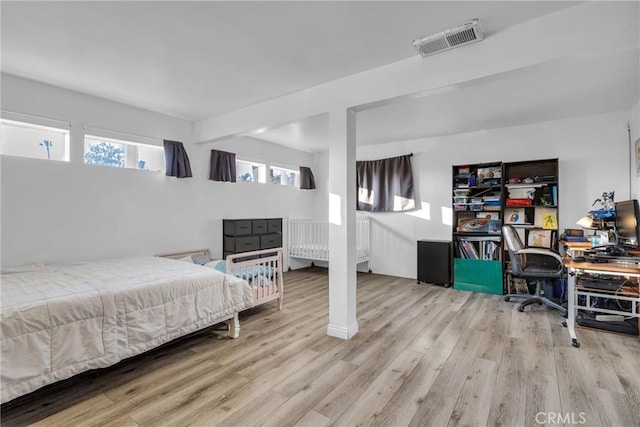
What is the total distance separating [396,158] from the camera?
5230 mm

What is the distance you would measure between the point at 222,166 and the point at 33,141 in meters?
2.09

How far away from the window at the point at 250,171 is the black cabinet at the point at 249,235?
2.64 ft

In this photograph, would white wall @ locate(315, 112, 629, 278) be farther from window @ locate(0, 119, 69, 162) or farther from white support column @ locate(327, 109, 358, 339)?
window @ locate(0, 119, 69, 162)

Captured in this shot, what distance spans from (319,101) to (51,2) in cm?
198

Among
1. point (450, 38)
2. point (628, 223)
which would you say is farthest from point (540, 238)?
point (450, 38)

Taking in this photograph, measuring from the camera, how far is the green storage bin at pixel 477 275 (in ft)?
13.7

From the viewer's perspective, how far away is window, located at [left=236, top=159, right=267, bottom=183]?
5.09m

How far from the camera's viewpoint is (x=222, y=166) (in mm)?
4547

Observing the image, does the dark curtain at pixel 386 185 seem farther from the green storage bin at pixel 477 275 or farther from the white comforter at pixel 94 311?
the white comforter at pixel 94 311

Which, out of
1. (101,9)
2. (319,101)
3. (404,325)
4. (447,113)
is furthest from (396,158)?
(101,9)

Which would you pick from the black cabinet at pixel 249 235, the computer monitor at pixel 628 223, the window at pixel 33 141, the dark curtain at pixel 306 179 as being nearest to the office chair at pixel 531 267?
the computer monitor at pixel 628 223

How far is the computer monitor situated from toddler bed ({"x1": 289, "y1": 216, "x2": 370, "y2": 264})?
3.28 m

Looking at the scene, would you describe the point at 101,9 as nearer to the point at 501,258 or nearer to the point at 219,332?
the point at 219,332

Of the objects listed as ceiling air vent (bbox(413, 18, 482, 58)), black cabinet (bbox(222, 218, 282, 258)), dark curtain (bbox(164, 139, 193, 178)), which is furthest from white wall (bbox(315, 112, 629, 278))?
dark curtain (bbox(164, 139, 193, 178))
